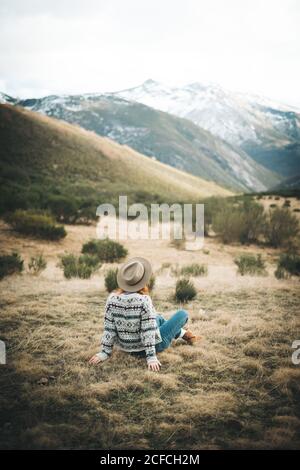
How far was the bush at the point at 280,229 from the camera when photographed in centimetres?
1748

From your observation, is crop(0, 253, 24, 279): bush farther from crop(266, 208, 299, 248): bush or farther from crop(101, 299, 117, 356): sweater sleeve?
crop(266, 208, 299, 248): bush

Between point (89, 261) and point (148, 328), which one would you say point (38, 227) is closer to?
point (89, 261)

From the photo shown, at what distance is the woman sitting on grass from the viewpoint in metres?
4.22

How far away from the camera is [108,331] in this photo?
14.6 feet

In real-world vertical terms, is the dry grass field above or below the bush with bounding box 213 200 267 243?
below

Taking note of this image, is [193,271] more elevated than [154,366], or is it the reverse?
[193,271]

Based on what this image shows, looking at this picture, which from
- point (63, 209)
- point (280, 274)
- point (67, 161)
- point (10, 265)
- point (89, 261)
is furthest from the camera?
point (67, 161)

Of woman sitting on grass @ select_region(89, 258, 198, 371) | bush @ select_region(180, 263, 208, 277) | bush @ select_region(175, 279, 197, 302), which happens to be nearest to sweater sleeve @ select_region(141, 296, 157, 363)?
woman sitting on grass @ select_region(89, 258, 198, 371)

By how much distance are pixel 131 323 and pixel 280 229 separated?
14858 mm

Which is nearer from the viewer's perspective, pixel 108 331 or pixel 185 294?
pixel 108 331

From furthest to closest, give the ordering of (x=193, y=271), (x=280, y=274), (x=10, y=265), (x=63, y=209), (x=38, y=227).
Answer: (x=63, y=209) → (x=38, y=227) → (x=193, y=271) → (x=280, y=274) → (x=10, y=265)

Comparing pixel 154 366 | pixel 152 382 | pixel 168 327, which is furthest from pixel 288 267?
pixel 152 382

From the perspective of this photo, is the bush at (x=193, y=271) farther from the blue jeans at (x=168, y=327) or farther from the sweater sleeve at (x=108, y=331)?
the sweater sleeve at (x=108, y=331)
